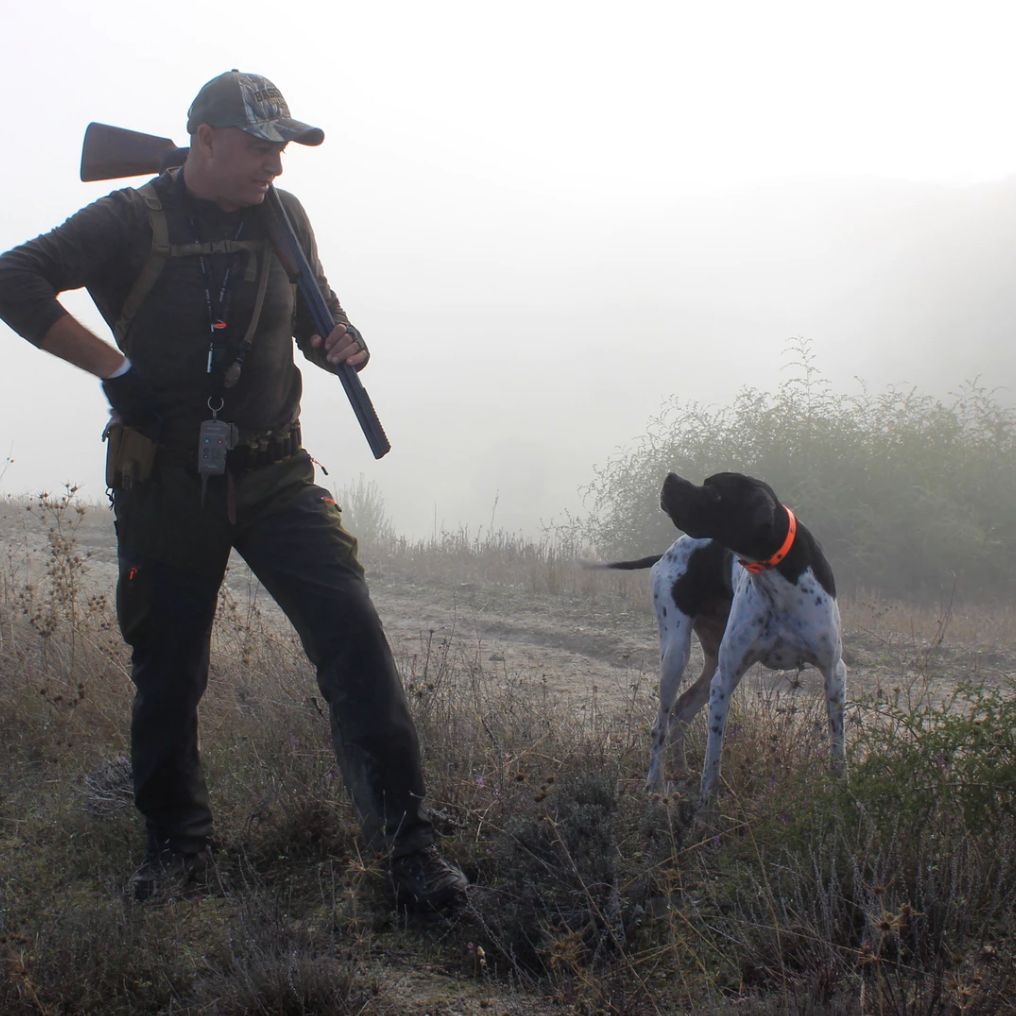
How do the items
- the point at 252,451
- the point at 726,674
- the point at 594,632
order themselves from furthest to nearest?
the point at 594,632, the point at 726,674, the point at 252,451

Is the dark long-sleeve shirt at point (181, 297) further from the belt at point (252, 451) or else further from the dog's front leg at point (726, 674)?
the dog's front leg at point (726, 674)

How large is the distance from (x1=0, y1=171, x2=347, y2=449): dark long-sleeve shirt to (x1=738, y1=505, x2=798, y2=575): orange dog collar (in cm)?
182

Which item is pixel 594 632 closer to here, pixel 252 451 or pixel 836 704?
pixel 836 704

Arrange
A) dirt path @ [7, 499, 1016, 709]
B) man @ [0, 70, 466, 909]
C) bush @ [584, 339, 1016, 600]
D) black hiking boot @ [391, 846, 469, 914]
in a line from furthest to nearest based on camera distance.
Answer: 1. bush @ [584, 339, 1016, 600]
2. dirt path @ [7, 499, 1016, 709]
3. man @ [0, 70, 466, 909]
4. black hiking boot @ [391, 846, 469, 914]

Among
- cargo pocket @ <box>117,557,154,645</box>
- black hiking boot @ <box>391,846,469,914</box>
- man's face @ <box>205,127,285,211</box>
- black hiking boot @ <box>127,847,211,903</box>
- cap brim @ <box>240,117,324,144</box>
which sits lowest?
black hiking boot @ <box>127,847,211,903</box>

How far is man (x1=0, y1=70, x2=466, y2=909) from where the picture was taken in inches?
153

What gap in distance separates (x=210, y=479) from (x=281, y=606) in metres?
0.49

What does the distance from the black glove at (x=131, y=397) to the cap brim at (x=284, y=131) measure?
875 mm

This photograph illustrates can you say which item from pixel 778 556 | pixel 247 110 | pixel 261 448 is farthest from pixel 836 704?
pixel 247 110

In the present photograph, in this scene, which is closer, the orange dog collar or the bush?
the orange dog collar

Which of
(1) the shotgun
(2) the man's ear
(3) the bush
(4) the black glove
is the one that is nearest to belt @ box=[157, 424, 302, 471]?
(4) the black glove

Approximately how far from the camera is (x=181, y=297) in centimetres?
399

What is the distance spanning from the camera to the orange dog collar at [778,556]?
452 cm

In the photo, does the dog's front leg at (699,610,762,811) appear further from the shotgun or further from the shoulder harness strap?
the shoulder harness strap
